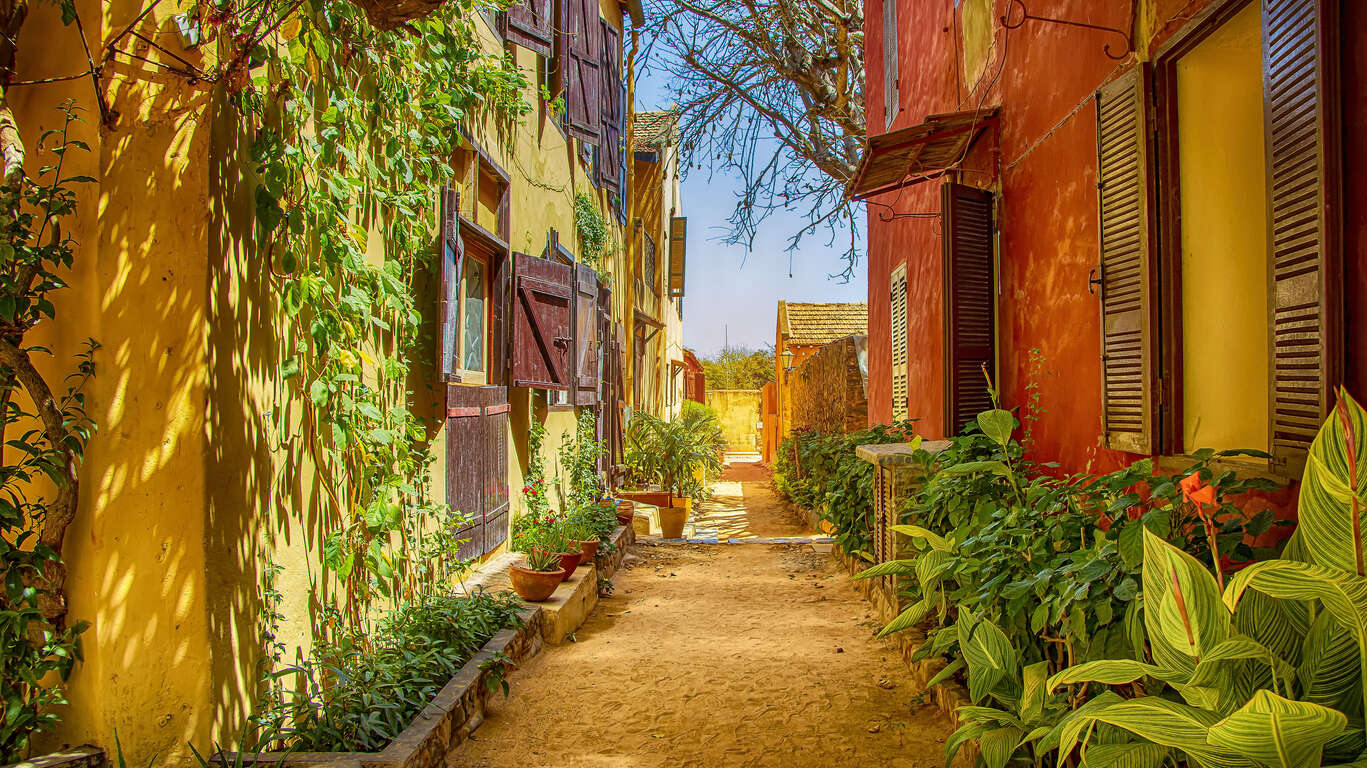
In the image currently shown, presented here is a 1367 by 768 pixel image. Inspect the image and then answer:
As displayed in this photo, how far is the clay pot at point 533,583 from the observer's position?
4.32 m

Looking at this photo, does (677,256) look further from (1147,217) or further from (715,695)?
(1147,217)

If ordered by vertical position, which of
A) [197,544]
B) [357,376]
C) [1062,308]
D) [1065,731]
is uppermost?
[1062,308]

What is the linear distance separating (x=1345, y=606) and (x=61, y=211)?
9.92 ft

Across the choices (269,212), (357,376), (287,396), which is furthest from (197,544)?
(269,212)

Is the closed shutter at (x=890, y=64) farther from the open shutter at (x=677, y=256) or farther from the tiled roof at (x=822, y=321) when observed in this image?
the tiled roof at (x=822, y=321)

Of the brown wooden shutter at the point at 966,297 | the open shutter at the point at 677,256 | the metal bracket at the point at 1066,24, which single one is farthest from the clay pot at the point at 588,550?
the open shutter at the point at 677,256

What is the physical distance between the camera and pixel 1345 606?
131cm

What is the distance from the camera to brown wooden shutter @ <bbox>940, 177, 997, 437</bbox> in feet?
15.1

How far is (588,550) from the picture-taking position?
548cm

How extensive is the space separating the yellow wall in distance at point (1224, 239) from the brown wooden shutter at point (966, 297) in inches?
67.9

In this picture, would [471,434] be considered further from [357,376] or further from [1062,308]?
[1062,308]

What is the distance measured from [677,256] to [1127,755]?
1703cm

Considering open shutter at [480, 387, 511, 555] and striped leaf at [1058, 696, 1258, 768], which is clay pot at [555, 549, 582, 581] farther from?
striped leaf at [1058, 696, 1258, 768]

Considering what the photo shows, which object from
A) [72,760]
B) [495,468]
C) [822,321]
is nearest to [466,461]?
[495,468]
